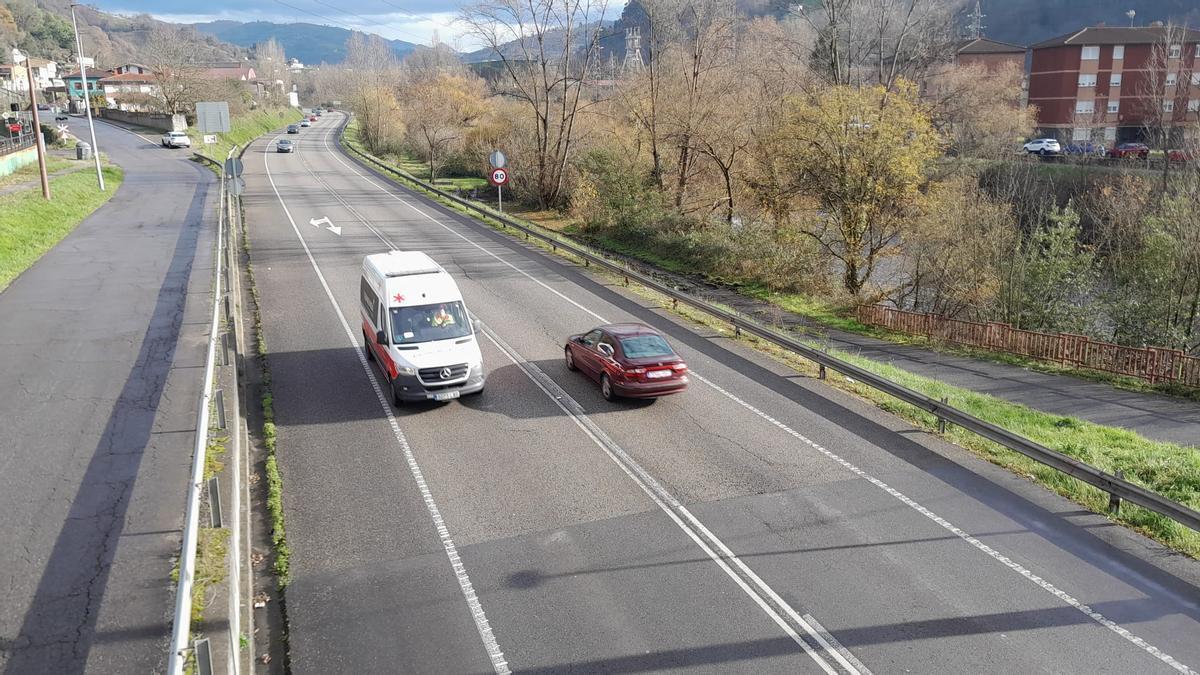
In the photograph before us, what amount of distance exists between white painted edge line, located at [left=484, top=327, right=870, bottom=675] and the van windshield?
2119 mm

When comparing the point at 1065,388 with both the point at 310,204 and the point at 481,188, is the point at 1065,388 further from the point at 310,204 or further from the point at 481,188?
the point at 481,188

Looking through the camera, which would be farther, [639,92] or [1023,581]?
[639,92]

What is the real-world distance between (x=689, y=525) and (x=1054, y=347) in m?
15.8

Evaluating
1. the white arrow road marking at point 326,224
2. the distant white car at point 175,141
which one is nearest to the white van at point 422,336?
the white arrow road marking at point 326,224

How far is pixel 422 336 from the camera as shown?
15.0m

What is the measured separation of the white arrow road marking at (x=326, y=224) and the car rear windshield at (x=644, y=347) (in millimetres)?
22257

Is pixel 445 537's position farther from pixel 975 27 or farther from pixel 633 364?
pixel 975 27

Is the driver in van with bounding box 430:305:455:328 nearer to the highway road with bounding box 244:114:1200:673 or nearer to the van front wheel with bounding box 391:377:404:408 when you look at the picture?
the van front wheel with bounding box 391:377:404:408

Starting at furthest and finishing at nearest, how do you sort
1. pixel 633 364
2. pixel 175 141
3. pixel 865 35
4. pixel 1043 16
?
pixel 1043 16 < pixel 175 141 < pixel 865 35 < pixel 633 364

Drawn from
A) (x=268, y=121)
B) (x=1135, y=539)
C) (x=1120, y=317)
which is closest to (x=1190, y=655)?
(x=1135, y=539)

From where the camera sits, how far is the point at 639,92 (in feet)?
138

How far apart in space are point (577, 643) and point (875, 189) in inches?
942

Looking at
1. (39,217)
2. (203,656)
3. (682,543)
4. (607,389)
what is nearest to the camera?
(203,656)

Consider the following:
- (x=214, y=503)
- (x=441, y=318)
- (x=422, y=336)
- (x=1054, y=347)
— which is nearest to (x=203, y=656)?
(x=214, y=503)
